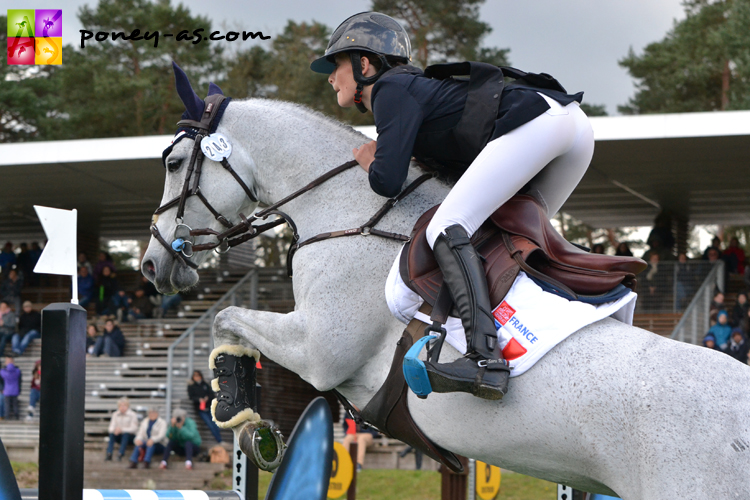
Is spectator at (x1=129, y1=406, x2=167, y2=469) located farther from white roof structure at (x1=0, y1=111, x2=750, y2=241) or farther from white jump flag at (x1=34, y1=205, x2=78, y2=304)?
white jump flag at (x1=34, y1=205, x2=78, y2=304)

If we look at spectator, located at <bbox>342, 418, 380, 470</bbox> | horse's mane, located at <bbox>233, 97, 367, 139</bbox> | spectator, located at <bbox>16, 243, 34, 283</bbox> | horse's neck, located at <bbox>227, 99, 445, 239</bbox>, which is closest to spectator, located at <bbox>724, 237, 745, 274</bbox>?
spectator, located at <bbox>342, 418, 380, 470</bbox>

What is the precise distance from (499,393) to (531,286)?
421mm

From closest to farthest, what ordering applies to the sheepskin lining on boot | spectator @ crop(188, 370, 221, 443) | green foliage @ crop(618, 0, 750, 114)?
the sheepskin lining on boot, spectator @ crop(188, 370, 221, 443), green foliage @ crop(618, 0, 750, 114)

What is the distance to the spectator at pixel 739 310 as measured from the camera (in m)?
13.8

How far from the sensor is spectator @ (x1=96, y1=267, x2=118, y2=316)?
19406mm

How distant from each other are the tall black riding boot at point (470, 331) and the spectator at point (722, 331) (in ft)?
36.8

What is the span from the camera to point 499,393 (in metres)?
2.85

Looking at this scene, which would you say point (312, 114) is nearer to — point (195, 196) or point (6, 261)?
point (195, 196)

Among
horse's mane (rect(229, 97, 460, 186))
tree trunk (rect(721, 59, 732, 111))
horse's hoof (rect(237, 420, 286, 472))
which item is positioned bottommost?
horse's hoof (rect(237, 420, 286, 472))

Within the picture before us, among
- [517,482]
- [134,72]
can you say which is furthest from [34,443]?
[134,72]

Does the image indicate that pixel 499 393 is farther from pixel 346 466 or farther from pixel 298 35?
pixel 298 35

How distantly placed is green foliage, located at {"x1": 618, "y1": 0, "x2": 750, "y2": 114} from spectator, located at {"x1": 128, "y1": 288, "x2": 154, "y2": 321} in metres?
21.6

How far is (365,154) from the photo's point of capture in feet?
11.9

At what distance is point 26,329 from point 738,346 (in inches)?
539
